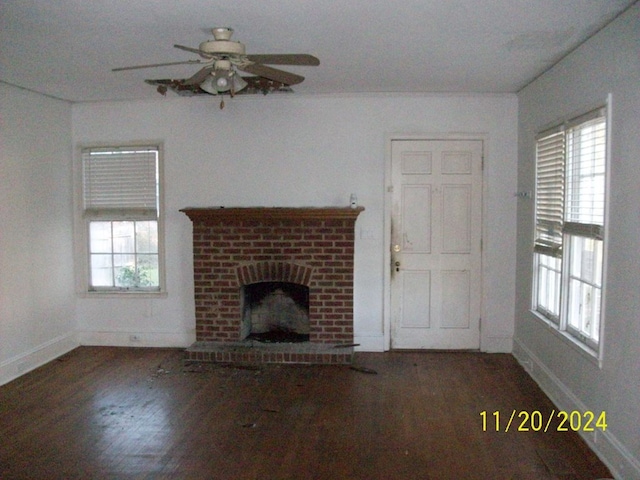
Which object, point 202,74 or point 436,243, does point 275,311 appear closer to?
point 436,243

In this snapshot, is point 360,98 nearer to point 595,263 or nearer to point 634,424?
point 595,263

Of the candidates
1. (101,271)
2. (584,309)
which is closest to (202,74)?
(584,309)

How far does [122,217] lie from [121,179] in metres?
0.40

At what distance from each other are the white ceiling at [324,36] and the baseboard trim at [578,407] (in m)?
2.40

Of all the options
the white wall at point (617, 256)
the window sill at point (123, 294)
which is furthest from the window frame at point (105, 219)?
the white wall at point (617, 256)

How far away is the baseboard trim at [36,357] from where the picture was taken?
4559mm

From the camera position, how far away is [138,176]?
216 inches

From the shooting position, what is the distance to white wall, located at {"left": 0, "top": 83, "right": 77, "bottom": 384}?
4.57m

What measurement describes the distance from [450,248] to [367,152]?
1.27m

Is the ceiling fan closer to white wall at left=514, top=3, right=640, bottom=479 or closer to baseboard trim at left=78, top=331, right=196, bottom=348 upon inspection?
white wall at left=514, top=3, right=640, bottom=479

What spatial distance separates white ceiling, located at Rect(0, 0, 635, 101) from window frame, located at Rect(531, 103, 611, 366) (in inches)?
20.7

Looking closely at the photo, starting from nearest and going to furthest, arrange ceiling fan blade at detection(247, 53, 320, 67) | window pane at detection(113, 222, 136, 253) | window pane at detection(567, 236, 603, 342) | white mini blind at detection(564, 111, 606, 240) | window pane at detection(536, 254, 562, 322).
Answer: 1. ceiling fan blade at detection(247, 53, 320, 67)
2. white mini blind at detection(564, 111, 606, 240)
3. window pane at detection(567, 236, 603, 342)
4. window pane at detection(536, 254, 562, 322)
5. window pane at detection(113, 222, 136, 253)

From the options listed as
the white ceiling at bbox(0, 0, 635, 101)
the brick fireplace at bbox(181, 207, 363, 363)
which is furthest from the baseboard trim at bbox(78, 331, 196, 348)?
the white ceiling at bbox(0, 0, 635, 101)
